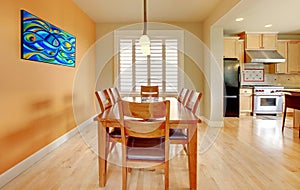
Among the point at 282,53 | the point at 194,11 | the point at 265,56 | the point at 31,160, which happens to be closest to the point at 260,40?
the point at 265,56

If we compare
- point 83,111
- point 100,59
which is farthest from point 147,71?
point 83,111

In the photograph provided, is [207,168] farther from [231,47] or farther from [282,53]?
[282,53]

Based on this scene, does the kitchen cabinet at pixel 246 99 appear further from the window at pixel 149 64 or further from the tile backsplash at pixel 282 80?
the window at pixel 149 64

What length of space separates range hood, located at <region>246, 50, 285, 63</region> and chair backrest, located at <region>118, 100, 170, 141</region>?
5.28 metres

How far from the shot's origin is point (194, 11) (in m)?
4.84

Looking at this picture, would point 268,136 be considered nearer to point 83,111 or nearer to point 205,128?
point 205,128

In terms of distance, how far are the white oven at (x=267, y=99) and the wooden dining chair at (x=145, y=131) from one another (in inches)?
203

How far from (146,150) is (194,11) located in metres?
3.75

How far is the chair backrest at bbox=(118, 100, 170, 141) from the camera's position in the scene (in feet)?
5.88

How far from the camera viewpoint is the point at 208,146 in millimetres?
3619

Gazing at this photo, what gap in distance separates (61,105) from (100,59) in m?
2.32

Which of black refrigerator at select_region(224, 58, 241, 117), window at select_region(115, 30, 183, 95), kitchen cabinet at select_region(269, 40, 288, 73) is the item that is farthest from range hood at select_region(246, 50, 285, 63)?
window at select_region(115, 30, 183, 95)

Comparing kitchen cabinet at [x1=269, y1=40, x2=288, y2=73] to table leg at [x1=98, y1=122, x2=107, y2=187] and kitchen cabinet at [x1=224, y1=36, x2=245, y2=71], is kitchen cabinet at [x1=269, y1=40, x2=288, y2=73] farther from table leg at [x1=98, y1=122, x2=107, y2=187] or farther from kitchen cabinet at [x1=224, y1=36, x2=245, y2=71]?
table leg at [x1=98, y1=122, x2=107, y2=187]

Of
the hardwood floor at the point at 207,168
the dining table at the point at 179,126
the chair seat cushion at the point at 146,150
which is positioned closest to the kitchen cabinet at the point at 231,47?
the hardwood floor at the point at 207,168
